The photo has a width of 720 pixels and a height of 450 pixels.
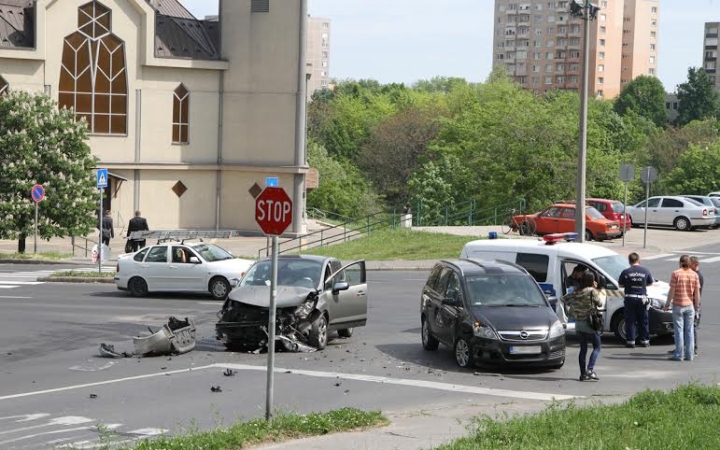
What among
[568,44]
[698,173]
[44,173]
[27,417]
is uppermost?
[568,44]

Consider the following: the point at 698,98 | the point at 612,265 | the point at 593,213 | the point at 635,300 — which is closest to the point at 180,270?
the point at 612,265

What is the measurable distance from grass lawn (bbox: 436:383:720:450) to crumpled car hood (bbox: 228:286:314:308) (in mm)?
6855

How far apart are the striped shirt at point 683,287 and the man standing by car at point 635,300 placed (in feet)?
3.88

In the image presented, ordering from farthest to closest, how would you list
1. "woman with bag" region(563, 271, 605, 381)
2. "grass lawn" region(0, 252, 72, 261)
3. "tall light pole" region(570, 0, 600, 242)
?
"grass lawn" region(0, 252, 72, 261)
"tall light pole" region(570, 0, 600, 242)
"woman with bag" region(563, 271, 605, 381)

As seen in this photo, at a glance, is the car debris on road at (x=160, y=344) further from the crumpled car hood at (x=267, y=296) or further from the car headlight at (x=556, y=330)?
the car headlight at (x=556, y=330)

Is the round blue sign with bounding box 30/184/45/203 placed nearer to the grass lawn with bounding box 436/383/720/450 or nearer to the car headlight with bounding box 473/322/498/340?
the car headlight with bounding box 473/322/498/340

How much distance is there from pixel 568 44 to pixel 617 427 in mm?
158162

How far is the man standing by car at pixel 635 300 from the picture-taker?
18.9 m

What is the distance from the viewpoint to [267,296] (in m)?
18.8

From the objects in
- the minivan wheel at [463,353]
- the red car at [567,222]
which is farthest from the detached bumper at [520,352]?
the red car at [567,222]

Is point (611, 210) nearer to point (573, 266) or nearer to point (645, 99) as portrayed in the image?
point (573, 266)

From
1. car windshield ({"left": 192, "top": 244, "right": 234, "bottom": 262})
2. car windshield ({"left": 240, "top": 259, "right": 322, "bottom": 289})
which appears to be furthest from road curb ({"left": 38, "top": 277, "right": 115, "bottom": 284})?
car windshield ({"left": 240, "top": 259, "right": 322, "bottom": 289})

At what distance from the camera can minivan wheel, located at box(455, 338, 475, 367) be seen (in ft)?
55.8

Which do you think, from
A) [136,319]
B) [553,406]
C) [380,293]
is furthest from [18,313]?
[553,406]
